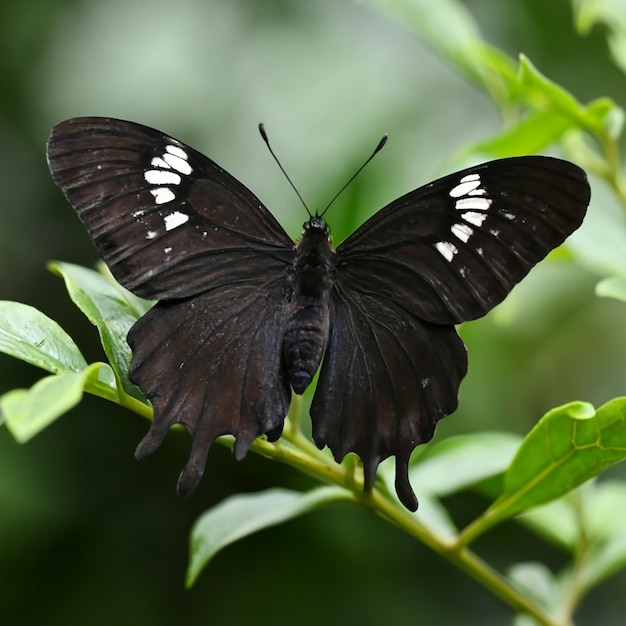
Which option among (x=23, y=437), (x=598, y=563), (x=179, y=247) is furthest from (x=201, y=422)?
(x=598, y=563)

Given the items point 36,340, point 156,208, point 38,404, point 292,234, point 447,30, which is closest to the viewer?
point 38,404

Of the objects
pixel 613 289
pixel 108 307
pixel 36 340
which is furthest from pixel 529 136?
pixel 36 340

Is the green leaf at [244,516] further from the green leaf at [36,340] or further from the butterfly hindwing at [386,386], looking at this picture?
the green leaf at [36,340]

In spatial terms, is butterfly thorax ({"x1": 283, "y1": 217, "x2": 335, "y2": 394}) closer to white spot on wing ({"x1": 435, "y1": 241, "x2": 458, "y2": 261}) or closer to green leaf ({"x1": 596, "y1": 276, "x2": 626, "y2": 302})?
white spot on wing ({"x1": 435, "y1": 241, "x2": 458, "y2": 261})

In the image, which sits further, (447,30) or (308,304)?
(447,30)

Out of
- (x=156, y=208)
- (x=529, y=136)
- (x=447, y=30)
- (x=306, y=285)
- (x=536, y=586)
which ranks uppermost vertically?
(x=447, y=30)

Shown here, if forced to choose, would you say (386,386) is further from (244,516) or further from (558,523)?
(558,523)

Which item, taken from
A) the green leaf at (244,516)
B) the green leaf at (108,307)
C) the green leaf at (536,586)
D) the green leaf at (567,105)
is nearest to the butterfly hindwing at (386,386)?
the green leaf at (244,516)

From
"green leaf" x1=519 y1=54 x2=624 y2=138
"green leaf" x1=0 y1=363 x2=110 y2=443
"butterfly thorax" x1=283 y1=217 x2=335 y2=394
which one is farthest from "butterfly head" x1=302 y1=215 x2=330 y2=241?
"green leaf" x1=0 y1=363 x2=110 y2=443

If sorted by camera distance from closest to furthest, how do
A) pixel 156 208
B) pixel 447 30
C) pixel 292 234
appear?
pixel 156 208, pixel 447 30, pixel 292 234
